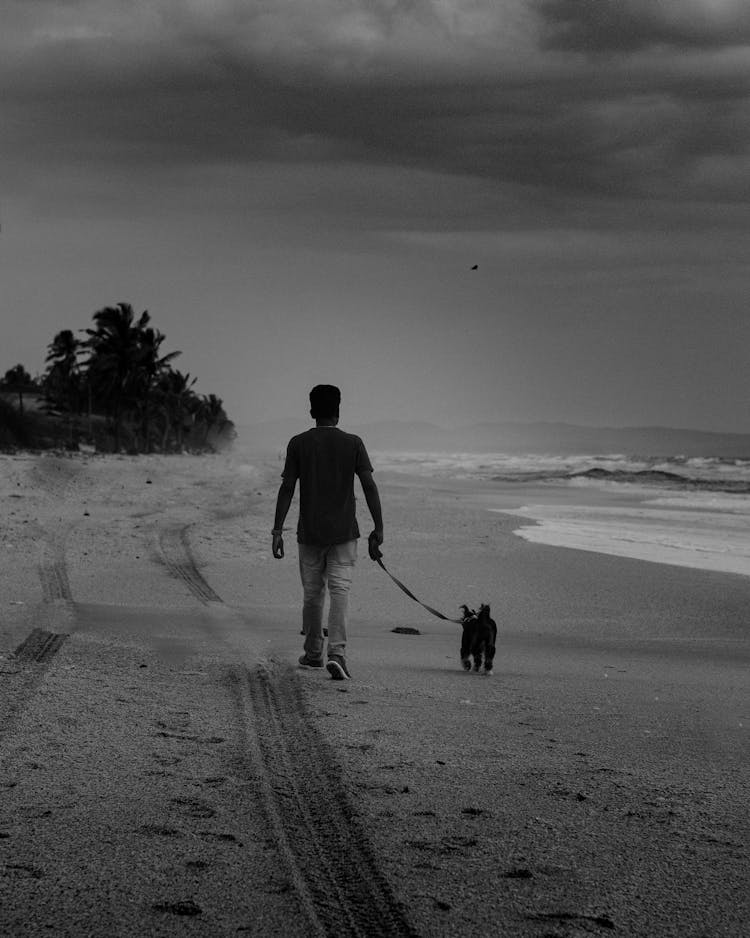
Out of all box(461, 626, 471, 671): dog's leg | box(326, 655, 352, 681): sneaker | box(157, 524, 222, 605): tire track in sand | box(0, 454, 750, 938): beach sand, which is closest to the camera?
box(0, 454, 750, 938): beach sand

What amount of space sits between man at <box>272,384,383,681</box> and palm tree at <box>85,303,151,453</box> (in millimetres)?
69088

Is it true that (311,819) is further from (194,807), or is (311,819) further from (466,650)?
(466,650)

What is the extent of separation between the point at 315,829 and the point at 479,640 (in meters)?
3.43

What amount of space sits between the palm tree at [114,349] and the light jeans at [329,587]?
227ft

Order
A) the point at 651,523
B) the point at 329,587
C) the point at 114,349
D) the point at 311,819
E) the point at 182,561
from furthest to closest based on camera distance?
the point at 114,349, the point at 651,523, the point at 182,561, the point at 329,587, the point at 311,819

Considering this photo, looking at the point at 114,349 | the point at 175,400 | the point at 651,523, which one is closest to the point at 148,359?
the point at 114,349

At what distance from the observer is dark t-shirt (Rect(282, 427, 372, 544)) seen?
21.4 ft

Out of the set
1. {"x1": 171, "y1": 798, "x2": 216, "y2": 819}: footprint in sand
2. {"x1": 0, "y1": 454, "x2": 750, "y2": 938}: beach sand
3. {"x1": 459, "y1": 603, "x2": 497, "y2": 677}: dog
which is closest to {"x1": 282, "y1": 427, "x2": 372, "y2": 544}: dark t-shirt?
{"x1": 0, "y1": 454, "x2": 750, "y2": 938}: beach sand

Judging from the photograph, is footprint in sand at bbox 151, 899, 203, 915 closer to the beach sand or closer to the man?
the beach sand

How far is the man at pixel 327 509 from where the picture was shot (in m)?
6.52

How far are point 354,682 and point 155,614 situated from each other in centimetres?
350

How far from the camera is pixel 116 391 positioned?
7525 cm

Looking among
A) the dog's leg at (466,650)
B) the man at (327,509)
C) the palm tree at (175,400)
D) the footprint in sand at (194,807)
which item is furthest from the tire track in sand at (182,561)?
the palm tree at (175,400)

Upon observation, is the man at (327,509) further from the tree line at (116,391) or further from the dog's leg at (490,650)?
the tree line at (116,391)
